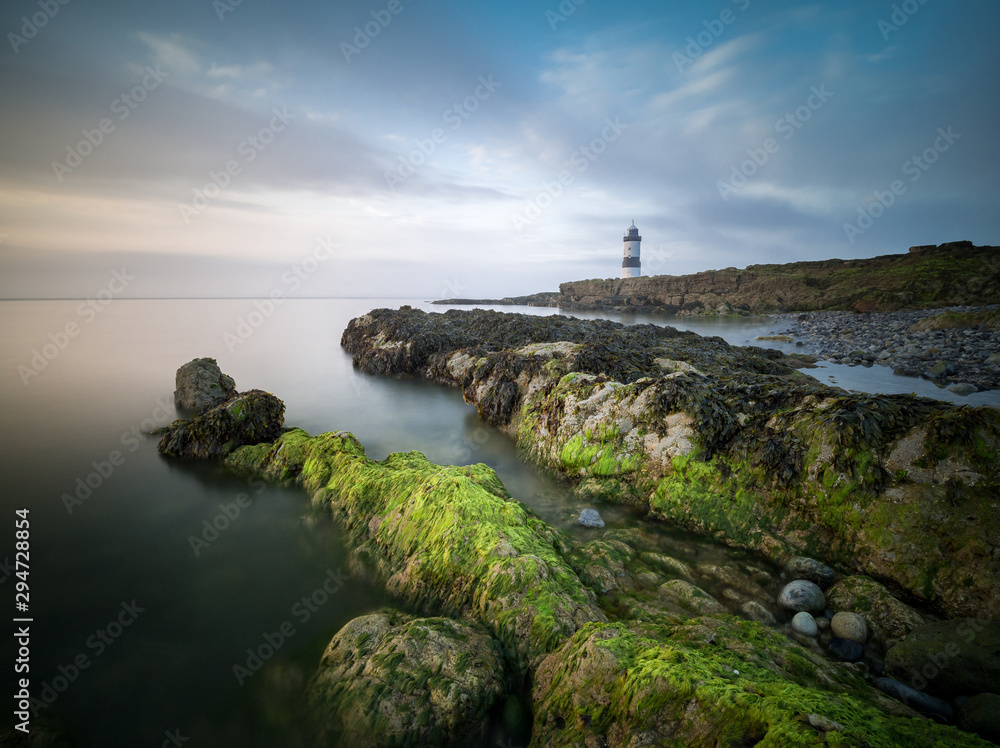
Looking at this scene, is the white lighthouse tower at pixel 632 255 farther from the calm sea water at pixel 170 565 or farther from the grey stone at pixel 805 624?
the grey stone at pixel 805 624

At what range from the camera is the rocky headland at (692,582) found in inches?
87.3

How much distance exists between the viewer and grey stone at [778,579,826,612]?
3.55 m

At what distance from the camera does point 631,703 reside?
6.95ft

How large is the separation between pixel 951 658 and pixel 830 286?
56480 millimetres

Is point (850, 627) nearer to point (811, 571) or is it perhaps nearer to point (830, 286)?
point (811, 571)

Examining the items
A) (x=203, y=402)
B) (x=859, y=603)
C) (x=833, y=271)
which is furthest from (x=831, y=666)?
(x=833, y=271)

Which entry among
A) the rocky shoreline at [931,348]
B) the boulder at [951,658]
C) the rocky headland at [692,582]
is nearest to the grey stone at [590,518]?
the rocky headland at [692,582]

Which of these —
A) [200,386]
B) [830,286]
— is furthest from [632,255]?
[200,386]

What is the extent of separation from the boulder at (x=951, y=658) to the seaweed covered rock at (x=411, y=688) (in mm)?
2943

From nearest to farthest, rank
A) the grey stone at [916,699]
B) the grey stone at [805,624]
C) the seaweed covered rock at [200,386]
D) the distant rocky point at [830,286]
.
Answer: the grey stone at [916,699], the grey stone at [805,624], the seaweed covered rock at [200,386], the distant rocky point at [830,286]

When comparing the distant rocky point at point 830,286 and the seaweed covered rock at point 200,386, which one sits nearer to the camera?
the seaweed covered rock at point 200,386

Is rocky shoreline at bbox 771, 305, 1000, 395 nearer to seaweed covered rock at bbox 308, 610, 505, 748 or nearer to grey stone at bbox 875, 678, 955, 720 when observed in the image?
grey stone at bbox 875, 678, 955, 720

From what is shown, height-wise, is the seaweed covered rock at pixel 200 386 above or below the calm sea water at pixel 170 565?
above

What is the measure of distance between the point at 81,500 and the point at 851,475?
416 inches
